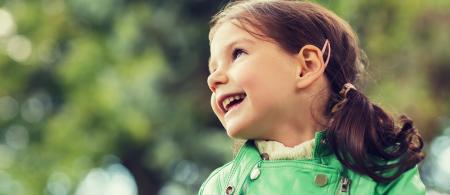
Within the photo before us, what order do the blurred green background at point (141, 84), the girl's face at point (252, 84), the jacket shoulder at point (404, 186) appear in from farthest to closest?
the blurred green background at point (141, 84), the girl's face at point (252, 84), the jacket shoulder at point (404, 186)

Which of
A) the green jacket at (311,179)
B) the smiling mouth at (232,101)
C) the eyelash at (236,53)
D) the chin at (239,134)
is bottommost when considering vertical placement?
the green jacket at (311,179)

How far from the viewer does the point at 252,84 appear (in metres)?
2.15

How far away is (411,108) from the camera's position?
6.91m

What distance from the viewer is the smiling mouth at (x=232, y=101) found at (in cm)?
218

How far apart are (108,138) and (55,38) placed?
48.1 inches

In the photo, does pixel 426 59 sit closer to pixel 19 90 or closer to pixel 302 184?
pixel 19 90

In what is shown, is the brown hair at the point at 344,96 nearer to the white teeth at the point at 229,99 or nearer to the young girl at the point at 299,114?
the young girl at the point at 299,114

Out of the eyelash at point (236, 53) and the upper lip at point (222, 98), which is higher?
the eyelash at point (236, 53)

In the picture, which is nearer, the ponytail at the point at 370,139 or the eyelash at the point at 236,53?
the ponytail at the point at 370,139

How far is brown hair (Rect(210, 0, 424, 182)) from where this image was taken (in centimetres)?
210

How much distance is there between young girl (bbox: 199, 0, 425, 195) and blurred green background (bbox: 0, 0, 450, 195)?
4165 mm

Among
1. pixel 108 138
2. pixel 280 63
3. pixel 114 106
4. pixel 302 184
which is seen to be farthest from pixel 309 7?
pixel 108 138

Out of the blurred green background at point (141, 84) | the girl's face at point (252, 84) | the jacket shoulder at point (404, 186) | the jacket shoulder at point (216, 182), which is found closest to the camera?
the jacket shoulder at point (404, 186)

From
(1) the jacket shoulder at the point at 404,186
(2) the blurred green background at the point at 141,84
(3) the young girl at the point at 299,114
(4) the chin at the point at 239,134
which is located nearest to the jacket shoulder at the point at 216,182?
(3) the young girl at the point at 299,114
